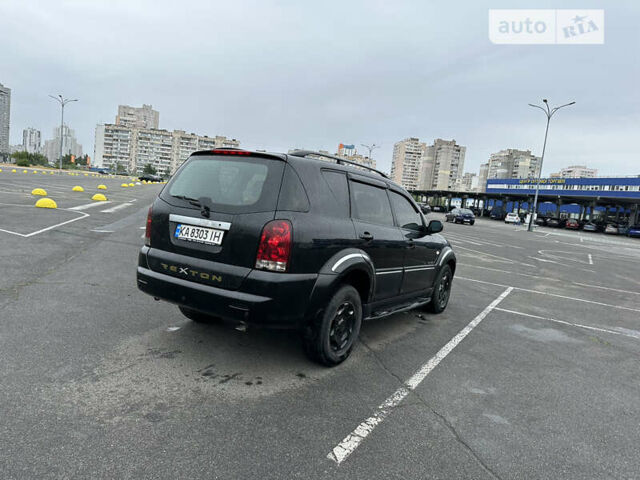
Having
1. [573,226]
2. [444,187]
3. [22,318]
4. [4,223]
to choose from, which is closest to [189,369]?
[22,318]

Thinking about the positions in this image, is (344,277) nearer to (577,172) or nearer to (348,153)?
(348,153)

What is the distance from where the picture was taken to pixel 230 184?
11.4 feet

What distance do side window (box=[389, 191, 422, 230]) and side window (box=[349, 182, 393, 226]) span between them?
0.60 feet

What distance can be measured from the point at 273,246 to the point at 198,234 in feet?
2.34

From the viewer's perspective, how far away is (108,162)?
142375mm

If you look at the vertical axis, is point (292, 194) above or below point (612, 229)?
above

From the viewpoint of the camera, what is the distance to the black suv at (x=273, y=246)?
3158mm

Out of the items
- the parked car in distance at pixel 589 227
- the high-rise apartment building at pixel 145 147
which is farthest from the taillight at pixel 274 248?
the high-rise apartment building at pixel 145 147

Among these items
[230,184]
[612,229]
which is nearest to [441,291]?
[230,184]

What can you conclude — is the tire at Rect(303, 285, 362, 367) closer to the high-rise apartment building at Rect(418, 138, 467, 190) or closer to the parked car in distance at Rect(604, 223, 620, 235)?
the parked car in distance at Rect(604, 223, 620, 235)

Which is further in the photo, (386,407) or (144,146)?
(144,146)

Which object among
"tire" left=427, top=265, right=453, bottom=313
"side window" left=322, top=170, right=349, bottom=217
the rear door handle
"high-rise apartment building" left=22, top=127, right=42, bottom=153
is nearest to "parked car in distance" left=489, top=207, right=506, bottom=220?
"tire" left=427, top=265, right=453, bottom=313

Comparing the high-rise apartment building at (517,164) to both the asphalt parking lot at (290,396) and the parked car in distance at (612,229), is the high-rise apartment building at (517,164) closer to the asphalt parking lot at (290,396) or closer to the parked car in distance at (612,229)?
the parked car in distance at (612,229)

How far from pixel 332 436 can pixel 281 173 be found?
1970 mm
